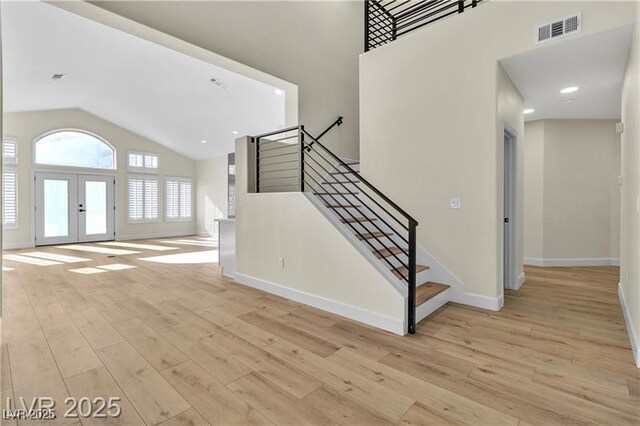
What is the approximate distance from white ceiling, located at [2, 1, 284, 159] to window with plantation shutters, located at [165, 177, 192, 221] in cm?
194

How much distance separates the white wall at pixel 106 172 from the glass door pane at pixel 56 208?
34 cm

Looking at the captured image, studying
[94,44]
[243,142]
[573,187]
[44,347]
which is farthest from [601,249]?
[94,44]

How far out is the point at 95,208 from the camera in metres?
9.65

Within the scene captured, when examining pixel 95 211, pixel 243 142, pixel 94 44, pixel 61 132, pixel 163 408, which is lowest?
pixel 163 408

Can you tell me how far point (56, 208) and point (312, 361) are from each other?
10.1 metres

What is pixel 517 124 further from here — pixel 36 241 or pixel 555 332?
pixel 36 241

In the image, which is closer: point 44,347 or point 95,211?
point 44,347

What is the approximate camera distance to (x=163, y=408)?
1797 millimetres

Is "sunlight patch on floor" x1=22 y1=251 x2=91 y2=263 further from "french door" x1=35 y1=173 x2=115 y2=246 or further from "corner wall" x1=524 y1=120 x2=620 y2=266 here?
"corner wall" x1=524 y1=120 x2=620 y2=266

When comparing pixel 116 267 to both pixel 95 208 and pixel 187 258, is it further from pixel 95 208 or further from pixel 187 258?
pixel 95 208

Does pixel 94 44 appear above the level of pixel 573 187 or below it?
above

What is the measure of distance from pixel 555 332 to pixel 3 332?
5.13 metres

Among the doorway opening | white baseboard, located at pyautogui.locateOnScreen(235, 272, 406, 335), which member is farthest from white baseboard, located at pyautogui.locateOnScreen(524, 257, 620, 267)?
white baseboard, located at pyautogui.locateOnScreen(235, 272, 406, 335)

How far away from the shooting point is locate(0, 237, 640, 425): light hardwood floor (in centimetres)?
179
